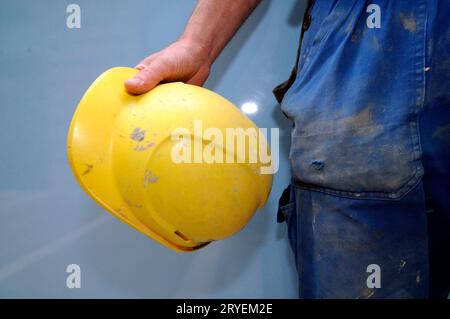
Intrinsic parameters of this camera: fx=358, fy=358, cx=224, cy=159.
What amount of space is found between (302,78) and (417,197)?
245 mm

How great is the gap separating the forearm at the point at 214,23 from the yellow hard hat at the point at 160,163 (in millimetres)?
208

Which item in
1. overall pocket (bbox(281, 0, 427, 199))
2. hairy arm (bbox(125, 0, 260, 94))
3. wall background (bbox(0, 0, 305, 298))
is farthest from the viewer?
wall background (bbox(0, 0, 305, 298))

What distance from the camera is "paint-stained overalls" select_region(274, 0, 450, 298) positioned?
483mm

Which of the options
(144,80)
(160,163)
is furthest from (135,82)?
(160,163)

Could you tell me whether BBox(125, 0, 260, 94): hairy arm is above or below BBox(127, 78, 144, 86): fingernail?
above

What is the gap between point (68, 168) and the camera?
83 centimetres

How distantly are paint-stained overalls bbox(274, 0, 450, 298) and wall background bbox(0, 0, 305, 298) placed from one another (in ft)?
0.90

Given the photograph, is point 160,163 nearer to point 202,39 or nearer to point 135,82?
point 135,82

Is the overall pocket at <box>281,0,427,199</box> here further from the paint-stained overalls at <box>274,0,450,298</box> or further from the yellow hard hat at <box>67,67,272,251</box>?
the yellow hard hat at <box>67,67,272,251</box>

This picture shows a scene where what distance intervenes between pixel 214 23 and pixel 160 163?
38cm

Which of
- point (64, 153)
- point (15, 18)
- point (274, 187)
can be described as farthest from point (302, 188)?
point (15, 18)

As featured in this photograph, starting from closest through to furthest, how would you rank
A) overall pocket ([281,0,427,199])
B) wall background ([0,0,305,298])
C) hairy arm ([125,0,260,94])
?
overall pocket ([281,0,427,199]) → hairy arm ([125,0,260,94]) → wall background ([0,0,305,298])

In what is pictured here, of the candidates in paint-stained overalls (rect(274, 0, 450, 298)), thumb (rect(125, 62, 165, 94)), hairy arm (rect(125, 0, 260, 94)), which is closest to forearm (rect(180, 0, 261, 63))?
hairy arm (rect(125, 0, 260, 94))

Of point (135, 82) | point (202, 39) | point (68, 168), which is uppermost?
point (202, 39)
